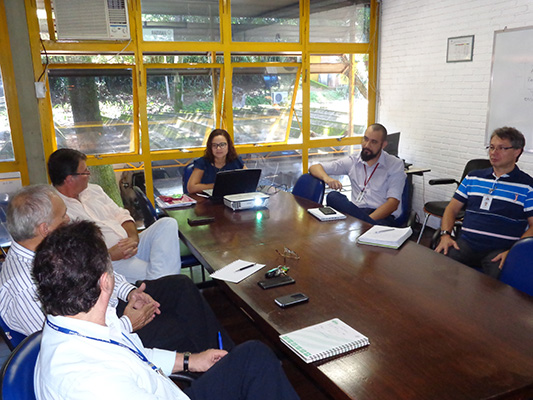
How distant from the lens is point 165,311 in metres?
2.44

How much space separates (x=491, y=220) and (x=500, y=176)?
0.31m

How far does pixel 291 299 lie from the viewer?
1.84 metres

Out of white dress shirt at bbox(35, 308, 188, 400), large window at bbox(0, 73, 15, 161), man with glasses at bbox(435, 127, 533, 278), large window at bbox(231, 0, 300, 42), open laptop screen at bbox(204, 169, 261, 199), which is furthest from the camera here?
large window at bbox(231, 0, 300, 42)

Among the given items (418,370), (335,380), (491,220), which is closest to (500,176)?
(491,220)

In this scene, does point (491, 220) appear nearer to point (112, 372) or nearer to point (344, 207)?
point (344, 207)

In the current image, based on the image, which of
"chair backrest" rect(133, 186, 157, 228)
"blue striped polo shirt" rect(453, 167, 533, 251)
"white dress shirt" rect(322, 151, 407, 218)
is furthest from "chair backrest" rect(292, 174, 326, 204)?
"chair backrest" rect(133, 186, 157, 228)

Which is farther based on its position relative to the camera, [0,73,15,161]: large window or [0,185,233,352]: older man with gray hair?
[0,73,15,161]: large window

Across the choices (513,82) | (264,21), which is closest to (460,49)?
(513,82)

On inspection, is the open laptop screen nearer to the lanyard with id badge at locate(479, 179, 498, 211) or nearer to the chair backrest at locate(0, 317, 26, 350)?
the lanyard with id badge at locate(479, 179, 498, 211)

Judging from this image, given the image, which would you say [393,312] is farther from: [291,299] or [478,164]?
[478,164]

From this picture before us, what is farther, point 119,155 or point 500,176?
point 119,155

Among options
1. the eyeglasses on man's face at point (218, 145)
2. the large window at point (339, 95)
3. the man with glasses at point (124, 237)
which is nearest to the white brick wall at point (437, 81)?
the large window at point (339, 95)

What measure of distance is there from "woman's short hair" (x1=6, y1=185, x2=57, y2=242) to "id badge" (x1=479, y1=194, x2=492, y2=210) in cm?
273

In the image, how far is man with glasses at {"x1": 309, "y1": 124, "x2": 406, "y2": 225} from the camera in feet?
11.9
